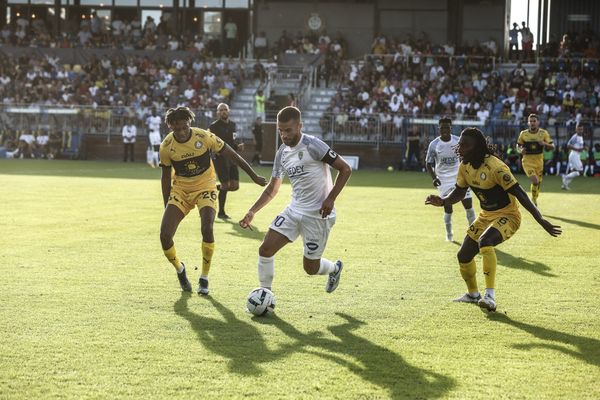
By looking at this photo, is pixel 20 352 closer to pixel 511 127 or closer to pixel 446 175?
pixel 446 175

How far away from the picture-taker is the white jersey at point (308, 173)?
874 centimetres

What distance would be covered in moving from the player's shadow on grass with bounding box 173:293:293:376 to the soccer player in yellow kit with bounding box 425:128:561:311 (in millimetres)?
2284

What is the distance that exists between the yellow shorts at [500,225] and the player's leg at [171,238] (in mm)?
2988

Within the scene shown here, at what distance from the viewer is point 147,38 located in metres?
47.7

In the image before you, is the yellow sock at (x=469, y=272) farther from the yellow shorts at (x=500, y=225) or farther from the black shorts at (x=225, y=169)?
the black shorts at (x=225, y=169)

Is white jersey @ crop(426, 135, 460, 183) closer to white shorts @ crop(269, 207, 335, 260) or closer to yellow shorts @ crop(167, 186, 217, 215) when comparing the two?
yellow shorts @ crop(167, 186, 217, 215)

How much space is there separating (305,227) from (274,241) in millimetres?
316

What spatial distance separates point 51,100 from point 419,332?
36.6 meters

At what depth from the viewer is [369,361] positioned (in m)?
6.91

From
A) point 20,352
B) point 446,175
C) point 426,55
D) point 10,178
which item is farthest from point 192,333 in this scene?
point 426,55

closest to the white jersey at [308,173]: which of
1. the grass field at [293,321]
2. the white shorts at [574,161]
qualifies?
the grass field at [293,321]

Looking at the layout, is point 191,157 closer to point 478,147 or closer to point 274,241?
point 274,241

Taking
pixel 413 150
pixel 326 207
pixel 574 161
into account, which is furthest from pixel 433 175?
pixel 413 150

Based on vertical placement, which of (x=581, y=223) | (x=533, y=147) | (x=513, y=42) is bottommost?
(x=581, y=223)
